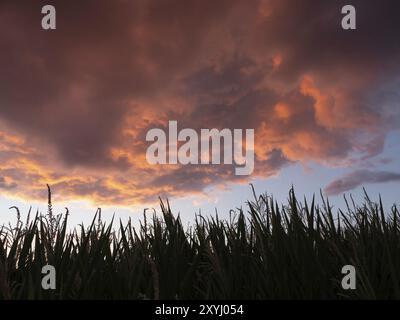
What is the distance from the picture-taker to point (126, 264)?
16.5 feet

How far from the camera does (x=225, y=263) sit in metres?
5.18

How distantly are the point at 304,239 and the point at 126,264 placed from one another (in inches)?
67.8

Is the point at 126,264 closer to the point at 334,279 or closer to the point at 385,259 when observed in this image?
the point at 334,279

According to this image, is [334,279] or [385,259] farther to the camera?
[385,259]

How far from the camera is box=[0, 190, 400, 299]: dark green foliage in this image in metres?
4.64

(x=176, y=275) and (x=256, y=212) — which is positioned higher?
(x=256, y=212)

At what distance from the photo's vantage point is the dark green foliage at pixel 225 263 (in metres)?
4.64
